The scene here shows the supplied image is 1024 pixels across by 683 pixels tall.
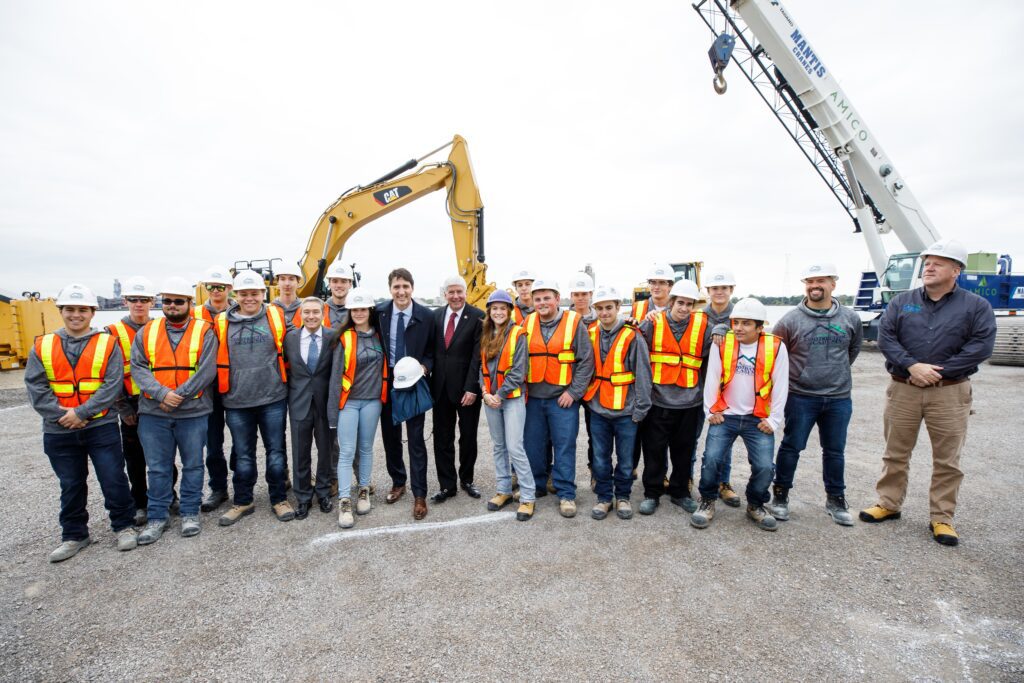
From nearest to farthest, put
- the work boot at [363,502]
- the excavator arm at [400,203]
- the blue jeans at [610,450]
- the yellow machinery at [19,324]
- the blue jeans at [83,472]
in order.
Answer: the blue jeans at [83,472], the blue jeans at [610,450], the work boot at [363,502], the excavator arm at [400,203], the yellow machinery at [19,324]

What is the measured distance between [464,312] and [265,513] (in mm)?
2495

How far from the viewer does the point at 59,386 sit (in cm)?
337

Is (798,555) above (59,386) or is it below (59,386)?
below

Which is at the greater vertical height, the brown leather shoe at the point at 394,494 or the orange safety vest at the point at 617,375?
the orange safety vest at the point at 617,375

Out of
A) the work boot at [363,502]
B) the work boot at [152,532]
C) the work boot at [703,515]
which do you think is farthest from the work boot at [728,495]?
the work boot at [152,532]

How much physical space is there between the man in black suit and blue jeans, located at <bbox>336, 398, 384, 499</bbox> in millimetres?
564

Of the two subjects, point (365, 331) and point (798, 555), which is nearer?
point (798, 555)

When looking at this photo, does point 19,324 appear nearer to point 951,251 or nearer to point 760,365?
point 760,365

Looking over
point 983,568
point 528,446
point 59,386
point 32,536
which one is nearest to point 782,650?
point 983,568

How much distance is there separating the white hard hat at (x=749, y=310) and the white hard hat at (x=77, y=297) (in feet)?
16.1

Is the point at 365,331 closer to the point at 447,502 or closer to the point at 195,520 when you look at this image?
the point at 447,502

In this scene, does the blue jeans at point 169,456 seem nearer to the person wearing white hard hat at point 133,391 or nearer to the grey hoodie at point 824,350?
the person wearing white hard hat at point 133,391

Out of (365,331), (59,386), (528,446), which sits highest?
(365,331)

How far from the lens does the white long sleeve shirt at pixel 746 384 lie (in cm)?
369
